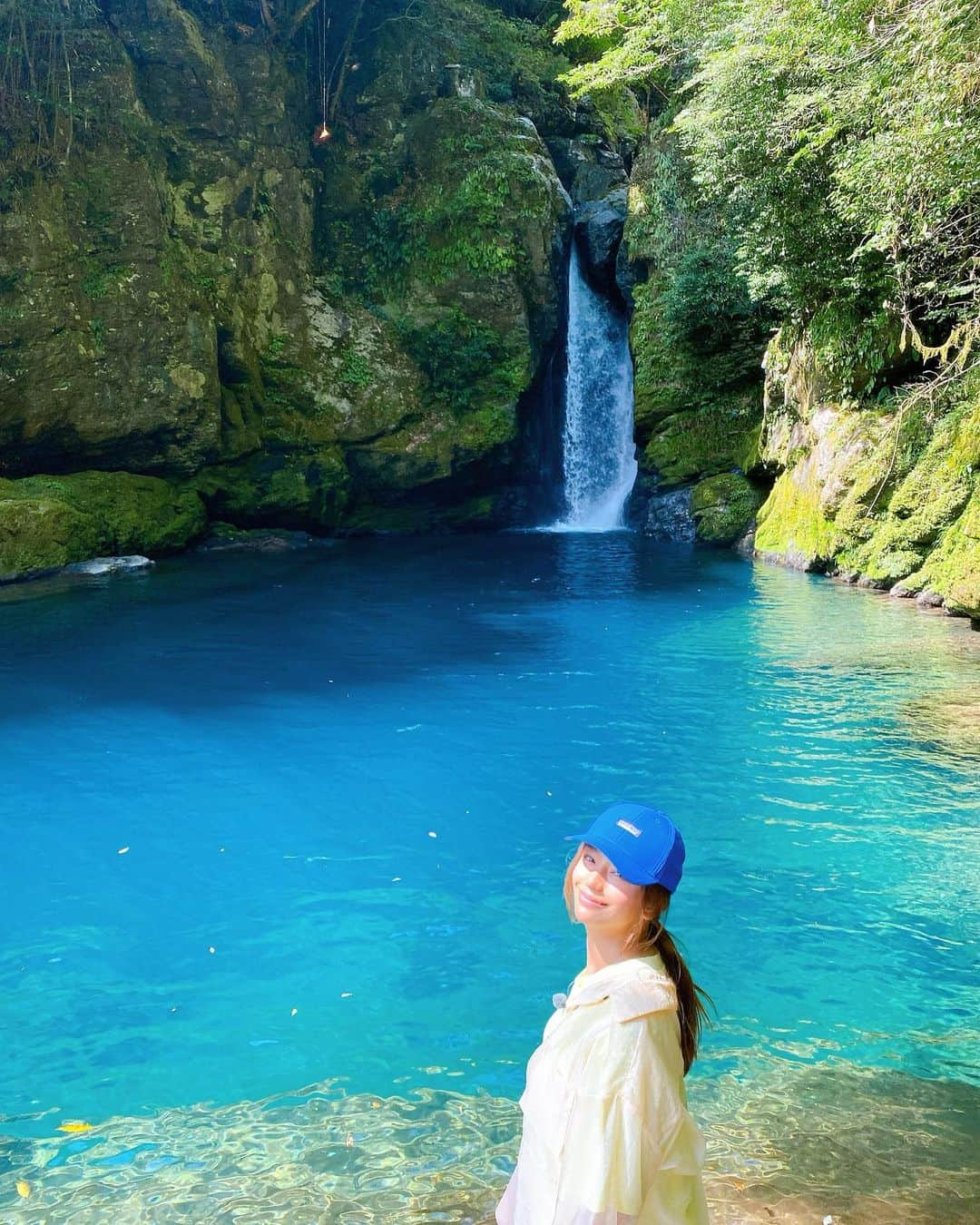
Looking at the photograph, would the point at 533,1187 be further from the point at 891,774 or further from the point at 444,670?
the point at 444,670

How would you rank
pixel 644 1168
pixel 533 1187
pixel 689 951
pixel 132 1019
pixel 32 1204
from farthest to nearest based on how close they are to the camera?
1. pixel 689 951
2. pixel 132 1019
3. pixel 32 1204
4. pixel 533 1187
5. pixel 644 1168

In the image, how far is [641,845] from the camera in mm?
1927

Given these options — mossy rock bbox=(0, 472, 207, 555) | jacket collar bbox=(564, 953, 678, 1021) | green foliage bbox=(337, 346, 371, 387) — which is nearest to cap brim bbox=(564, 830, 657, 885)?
jacket collar bbox=(564, 953, 678, 1021)

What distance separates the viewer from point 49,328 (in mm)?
18469

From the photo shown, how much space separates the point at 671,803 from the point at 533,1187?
520 centimetres

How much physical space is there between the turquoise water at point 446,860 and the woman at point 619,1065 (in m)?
1.74

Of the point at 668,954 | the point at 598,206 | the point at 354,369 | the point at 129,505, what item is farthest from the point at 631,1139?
the point at 598,206

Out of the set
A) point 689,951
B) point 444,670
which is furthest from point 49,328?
point 689,951

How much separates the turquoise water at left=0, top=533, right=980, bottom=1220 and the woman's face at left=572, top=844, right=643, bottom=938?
1.91m

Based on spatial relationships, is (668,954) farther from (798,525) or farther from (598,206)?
(598,206)

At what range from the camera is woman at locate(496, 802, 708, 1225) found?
1741mm

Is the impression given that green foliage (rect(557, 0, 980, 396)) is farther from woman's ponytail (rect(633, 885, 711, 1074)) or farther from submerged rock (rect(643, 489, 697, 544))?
woman's ponytail (rect(633, 885, 711, 1074))

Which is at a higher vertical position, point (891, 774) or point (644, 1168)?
point (644, 1168)

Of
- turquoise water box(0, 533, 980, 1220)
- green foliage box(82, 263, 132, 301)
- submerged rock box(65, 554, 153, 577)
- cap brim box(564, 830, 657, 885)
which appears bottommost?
submerged rock box(65, 554, 153, 577)
